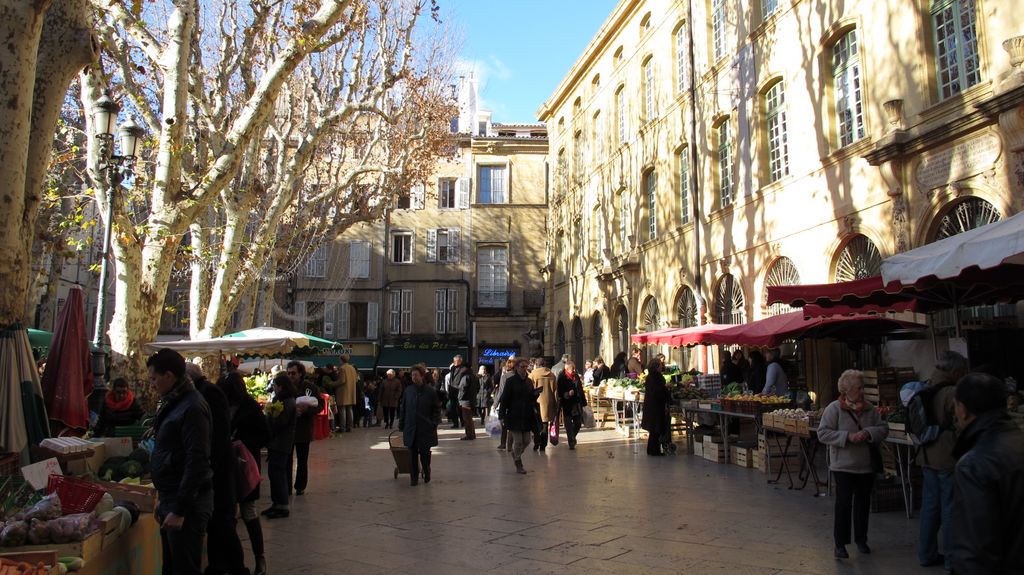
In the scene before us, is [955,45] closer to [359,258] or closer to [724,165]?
[724,165]

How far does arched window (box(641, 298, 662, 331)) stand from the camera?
23156 mm

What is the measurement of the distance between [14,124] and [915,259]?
24.6 ft

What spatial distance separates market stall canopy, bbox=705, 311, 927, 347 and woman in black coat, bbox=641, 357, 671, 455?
1531 mm

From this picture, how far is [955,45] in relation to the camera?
1131cm

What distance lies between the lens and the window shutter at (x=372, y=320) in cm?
3784

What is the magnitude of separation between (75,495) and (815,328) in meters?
9.94

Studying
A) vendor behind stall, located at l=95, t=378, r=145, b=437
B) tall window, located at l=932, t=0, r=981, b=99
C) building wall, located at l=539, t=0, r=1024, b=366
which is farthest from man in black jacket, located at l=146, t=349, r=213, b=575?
tall window, located at l=932, t=0, r=981, b=99

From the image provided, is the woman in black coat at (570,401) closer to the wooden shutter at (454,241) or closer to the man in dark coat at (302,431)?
the man in dark coat at (302,431)

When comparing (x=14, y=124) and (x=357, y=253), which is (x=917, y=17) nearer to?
(x=14, y=124)

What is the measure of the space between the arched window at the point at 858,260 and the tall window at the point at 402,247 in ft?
88.8

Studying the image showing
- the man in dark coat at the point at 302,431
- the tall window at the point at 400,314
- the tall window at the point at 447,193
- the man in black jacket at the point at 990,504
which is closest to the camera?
the man in black jacket at the point at 990,504

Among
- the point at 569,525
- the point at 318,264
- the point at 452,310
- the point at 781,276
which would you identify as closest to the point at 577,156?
the point at 452,310

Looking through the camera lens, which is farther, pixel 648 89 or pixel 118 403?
pixel 648 89

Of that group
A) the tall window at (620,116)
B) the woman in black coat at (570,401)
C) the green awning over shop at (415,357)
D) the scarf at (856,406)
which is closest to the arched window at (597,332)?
the tall window at (620,116)
